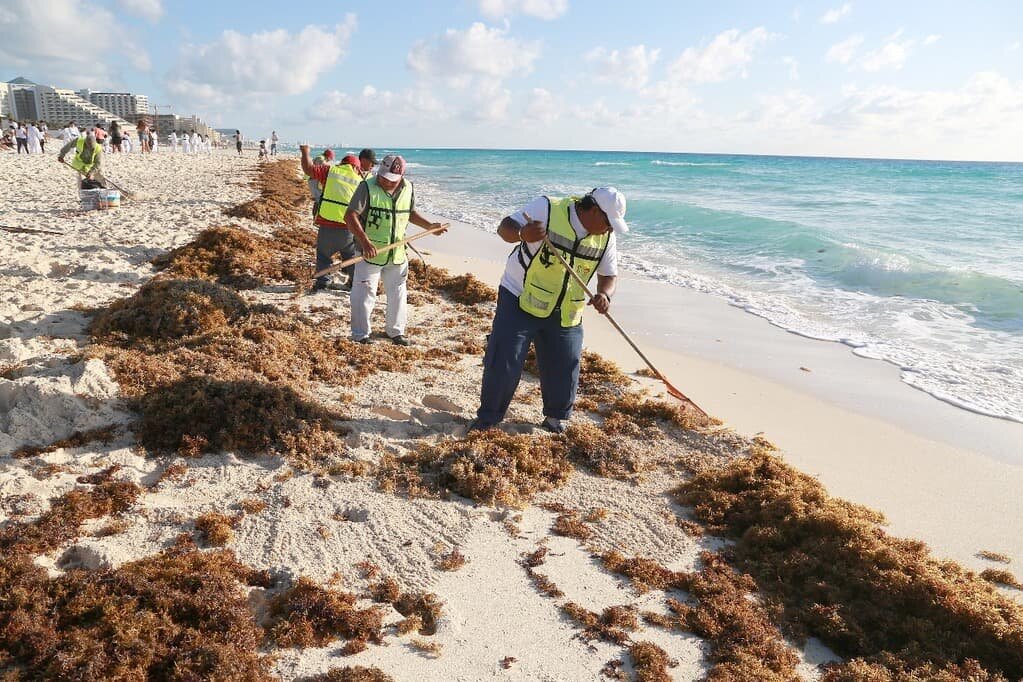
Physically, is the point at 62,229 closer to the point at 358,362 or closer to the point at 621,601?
the point at 358,362

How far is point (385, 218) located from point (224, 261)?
3407mm

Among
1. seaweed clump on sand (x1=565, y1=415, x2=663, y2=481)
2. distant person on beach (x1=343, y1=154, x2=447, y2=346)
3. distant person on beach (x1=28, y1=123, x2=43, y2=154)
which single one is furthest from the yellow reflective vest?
distant person on beach (x1=28, y1=123, x2=43, y2=154)

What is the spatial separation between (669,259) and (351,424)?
988 centimetres

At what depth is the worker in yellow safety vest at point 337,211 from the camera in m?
7.23

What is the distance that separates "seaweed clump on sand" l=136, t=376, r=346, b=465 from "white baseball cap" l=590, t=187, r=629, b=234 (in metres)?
2.19

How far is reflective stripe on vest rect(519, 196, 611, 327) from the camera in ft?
12.7

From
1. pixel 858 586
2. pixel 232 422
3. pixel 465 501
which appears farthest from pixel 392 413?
pixel 858 586

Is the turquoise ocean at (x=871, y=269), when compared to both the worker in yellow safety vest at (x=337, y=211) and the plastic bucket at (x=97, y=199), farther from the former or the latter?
the plastic bucket at (x=97, y=199)

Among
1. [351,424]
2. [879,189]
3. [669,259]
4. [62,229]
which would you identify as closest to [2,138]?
[62,229]

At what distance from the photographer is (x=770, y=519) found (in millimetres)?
3387

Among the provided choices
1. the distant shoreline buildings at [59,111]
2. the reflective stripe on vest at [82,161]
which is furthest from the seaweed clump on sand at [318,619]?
the distant shoreline buildings at [59,111]

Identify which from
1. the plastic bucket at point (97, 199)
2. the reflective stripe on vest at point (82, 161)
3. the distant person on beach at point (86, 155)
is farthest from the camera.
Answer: the plastic bucket at point (97, 199)

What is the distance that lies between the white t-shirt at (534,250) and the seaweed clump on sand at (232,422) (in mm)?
1534

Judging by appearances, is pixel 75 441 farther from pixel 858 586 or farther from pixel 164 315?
pixel 858 586
